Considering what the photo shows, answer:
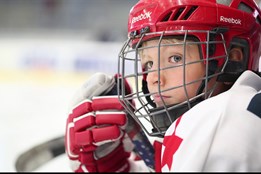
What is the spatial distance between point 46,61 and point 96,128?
284cm

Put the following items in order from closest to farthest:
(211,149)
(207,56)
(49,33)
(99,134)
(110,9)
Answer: (211,149) → (207,56) → (99,134) → (49,33) → (110,9)

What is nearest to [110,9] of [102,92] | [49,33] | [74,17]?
[74,17]

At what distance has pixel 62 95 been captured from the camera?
2715 millimetres

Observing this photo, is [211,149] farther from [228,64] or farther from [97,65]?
[97,65]

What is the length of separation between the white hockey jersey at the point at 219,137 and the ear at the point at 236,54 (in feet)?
0.77

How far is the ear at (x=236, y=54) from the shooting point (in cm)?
87

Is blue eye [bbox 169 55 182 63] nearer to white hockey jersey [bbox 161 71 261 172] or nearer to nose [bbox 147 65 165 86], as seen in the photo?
nose [bbox 147 65 165 86]

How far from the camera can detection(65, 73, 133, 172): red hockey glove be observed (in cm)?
104

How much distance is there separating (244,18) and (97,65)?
270 cm

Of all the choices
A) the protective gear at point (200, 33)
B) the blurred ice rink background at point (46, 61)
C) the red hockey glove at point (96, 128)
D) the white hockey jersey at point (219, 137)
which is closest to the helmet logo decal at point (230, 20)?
the protective gear at point (200, 33)

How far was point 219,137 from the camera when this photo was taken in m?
0.52

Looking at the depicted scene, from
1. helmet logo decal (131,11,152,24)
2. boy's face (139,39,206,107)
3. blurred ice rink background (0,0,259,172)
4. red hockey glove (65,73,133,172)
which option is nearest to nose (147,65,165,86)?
boy's face (139,39,206,107)

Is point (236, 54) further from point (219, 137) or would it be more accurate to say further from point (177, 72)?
point (219, 137)

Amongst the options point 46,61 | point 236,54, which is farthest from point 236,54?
point 46,61
